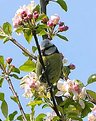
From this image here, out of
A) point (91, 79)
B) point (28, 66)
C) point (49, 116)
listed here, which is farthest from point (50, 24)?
point (49, 116)

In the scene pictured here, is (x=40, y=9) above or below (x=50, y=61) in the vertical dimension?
above

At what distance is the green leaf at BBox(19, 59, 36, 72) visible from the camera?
2483 millimetres

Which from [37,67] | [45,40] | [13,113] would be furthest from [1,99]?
[45,40]

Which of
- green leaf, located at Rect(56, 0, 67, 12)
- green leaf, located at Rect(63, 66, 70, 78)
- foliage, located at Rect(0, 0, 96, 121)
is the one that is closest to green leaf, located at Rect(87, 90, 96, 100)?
foliage, located at Rect(0, 0, 96, 121)

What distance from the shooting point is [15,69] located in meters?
2.57

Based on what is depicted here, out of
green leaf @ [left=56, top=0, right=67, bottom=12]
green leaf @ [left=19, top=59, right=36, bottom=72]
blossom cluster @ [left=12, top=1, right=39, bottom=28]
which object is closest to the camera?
blossom cluster @ [left=12, top=1, right=39, bottom=28]

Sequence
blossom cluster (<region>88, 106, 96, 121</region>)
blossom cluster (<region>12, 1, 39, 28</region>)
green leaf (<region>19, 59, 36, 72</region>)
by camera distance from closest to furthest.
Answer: blossom cluster (<region>12, 1, 39, 28</region>), blossom cluster (<region>88, 106, 96, 121</region>), green leaf (<region>19, 59, 36, 72</region>)

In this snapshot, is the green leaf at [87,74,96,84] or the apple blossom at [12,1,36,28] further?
the green leaf at [87,74,96,84]

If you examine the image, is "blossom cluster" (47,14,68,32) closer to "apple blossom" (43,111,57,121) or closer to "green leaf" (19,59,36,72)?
"green leaf" (19,59,36,72)

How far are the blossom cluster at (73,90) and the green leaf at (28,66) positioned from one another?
0.99 feet

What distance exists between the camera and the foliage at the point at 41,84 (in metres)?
2.14

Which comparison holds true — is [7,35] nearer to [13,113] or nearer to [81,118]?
[13,113]

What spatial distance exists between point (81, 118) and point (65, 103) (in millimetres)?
119

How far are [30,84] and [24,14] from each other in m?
0.40
